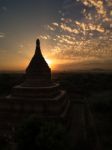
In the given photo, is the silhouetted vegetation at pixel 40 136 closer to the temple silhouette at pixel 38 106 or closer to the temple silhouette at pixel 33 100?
the temple silhouette at pixel 38 106

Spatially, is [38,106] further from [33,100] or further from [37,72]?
[37,72]

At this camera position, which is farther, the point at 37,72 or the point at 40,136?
the point at 37,72

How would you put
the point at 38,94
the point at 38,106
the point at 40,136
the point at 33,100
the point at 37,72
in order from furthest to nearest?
the point at 37,72, the point at 38,94, the point at 33,100, the point at 38,106, the point at 40,136

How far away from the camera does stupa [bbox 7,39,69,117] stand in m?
14.0

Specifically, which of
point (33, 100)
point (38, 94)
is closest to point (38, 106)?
point (33, 100)

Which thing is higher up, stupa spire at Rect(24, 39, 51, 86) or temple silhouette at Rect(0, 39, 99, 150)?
Result: stupa spire at Rect(24, 39, 51, 86)

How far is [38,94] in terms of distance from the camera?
1519 centimetres

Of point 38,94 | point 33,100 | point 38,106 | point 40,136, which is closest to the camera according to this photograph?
point 40,136

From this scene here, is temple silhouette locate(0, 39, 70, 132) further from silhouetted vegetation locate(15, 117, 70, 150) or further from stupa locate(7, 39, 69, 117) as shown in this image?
silhouetted vegetation locate(15, 117, 70, 150)

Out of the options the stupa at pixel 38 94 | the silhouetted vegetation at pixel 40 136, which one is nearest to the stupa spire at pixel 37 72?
the stupa at pixel 38 94

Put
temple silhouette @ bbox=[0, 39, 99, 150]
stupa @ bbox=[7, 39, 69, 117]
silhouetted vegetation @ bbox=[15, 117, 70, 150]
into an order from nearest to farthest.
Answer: silhouetted vegetation @ bbox=[15, 117, 70, 150]
temple silhouette @ bbox=[0, 39, 99, 150]
stupa @ bbox=[7, 39, 69, 117]

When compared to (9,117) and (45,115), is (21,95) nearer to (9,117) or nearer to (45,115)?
(9,117)

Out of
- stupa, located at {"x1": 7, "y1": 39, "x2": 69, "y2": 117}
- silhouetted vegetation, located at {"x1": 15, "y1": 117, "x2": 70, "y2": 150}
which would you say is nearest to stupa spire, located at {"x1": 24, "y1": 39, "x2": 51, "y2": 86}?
stupa, located at {"x1": 7, "y1": 39, "x2": 69, "y2": 117}

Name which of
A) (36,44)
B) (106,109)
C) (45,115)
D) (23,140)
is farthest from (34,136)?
(106,109)
